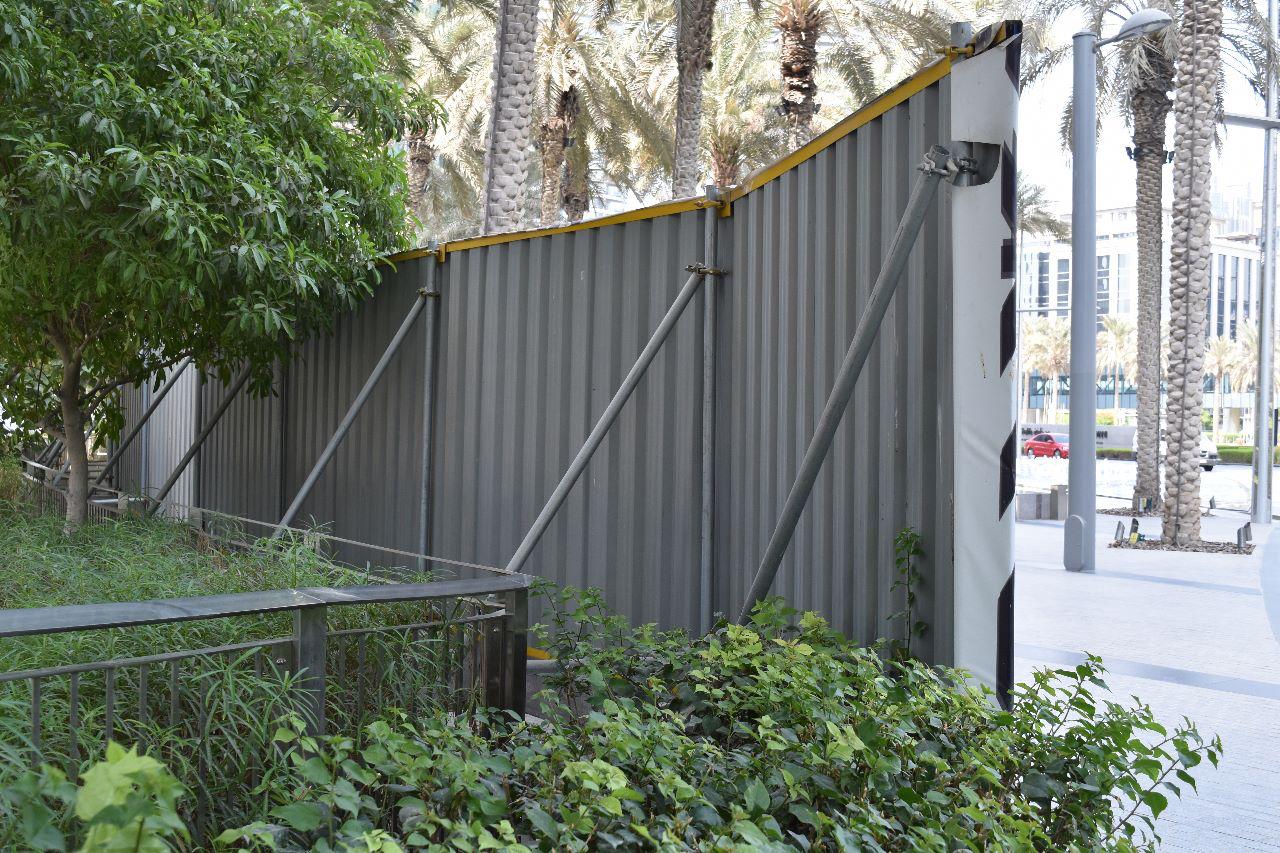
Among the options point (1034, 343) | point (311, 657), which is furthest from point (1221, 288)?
point (311, 657)

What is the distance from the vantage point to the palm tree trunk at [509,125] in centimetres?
1474

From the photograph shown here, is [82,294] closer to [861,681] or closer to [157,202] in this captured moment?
[157,202]

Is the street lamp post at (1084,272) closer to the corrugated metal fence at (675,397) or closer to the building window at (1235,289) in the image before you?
the corrugated metal fence at (675,397)

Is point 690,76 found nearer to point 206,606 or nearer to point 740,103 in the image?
point 740,103

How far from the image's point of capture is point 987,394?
373 cm

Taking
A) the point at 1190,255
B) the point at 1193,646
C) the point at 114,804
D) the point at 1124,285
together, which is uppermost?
the point at 1124,285

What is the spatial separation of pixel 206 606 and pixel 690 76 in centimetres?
1715

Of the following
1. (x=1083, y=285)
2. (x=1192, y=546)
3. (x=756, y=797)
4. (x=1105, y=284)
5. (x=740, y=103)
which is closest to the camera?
Answer: (x=756, y=797)

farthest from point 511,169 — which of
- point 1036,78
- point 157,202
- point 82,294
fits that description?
point 1036,78

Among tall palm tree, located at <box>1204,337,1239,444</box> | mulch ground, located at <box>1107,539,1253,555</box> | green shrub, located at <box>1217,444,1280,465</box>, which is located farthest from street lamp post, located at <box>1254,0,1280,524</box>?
tall palm tree, located at <box>1204,337,1239,444</box>

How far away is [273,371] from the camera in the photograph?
9477 mm

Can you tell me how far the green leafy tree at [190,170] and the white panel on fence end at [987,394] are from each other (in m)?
4.46

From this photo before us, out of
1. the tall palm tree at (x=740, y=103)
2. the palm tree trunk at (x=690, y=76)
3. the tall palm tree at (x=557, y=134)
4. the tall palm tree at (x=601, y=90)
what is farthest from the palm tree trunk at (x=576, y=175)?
the palm tree trunk at (x=690, y=76)

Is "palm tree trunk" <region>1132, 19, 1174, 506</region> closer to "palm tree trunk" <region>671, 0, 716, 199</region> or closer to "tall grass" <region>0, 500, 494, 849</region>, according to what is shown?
"palm tree trunk" <region>671, 0, 716, 199</region>
